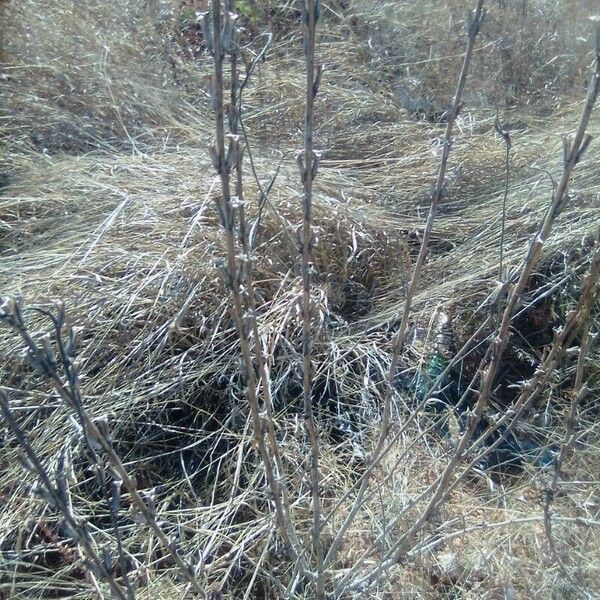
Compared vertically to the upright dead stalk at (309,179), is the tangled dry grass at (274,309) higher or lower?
lower

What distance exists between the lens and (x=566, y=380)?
1.84 metres

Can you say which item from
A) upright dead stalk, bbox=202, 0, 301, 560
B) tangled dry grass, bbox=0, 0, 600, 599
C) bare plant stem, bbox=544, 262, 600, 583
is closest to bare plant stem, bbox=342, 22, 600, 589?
tangled dry grass, bbox=0, 0, 600, 599

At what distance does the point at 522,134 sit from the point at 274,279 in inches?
52.3

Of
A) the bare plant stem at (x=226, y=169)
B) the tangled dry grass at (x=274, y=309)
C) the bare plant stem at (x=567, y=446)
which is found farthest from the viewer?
the tangled dry grass at (x=274, y=309)

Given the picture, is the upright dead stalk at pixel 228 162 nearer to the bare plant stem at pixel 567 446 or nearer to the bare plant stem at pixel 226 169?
the bare plant stem at pixel 226 169

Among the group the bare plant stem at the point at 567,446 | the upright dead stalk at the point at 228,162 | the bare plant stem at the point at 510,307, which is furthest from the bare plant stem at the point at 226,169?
the bare plant stem at the point at 567,446

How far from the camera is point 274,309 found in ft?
6.25

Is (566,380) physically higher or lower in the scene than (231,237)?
lower

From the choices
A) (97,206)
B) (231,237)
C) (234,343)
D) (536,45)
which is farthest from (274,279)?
(536,45)

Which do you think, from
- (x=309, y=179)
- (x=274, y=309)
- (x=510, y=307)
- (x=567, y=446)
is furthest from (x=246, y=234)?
(x=274, y=309)

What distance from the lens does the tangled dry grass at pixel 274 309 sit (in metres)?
1.47

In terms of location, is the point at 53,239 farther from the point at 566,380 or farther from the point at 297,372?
the point at 566,380

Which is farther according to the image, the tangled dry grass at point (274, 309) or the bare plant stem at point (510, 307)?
the tangled dry grass at point (274, 309)

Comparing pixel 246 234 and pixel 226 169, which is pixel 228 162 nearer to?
pixel 226 169
